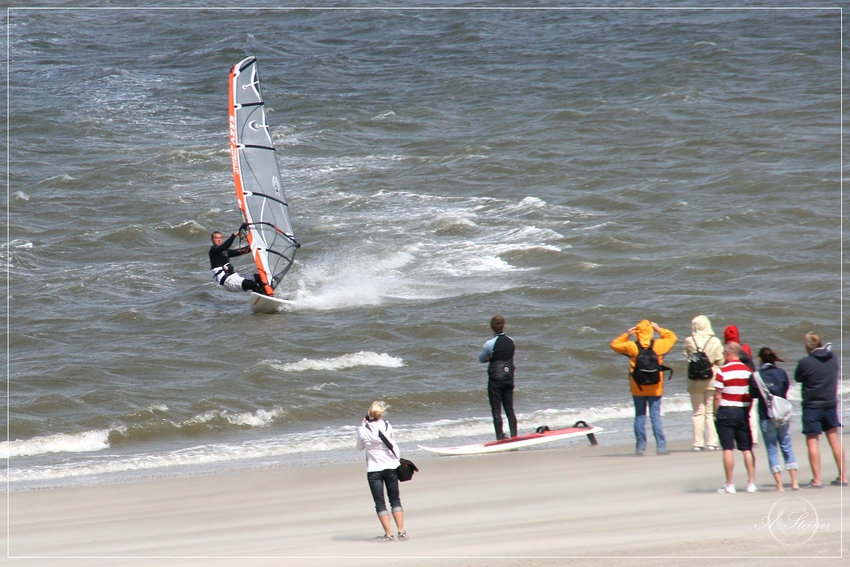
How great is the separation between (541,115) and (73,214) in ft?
45.1

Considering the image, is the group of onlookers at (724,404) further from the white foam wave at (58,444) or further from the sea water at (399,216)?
the white foam wave at (58,444)

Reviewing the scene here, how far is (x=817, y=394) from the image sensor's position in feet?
24.7

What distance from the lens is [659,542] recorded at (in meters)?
6.50

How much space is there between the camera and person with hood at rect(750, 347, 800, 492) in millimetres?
7453

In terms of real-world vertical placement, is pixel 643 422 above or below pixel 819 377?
below

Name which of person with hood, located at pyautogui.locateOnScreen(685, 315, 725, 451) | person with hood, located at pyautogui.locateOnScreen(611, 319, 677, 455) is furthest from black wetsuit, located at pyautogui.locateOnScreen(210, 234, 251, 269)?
person with hood, located at pyautogui.locateOnScreen(685, 315, 725, 451)

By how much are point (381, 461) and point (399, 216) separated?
15517 mm

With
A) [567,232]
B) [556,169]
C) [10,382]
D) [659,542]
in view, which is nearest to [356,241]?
[567,232]

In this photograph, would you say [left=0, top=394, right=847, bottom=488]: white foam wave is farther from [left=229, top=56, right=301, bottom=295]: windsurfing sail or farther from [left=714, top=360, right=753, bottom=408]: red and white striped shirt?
[left=229, top=56, right=301, bottom=295]: windsurfing sail

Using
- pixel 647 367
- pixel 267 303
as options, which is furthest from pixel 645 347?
pixel 267 303

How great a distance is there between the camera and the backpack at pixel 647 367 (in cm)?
897

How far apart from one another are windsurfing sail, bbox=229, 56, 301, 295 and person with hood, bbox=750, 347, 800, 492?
11200 millimetres

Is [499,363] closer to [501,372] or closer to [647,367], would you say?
[501,372]

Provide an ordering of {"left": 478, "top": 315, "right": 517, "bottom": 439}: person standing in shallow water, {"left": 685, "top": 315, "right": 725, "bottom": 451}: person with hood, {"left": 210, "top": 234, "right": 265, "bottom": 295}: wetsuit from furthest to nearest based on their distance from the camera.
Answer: {"left": 210, "top": 234, "right": 265, "bottom": 295}: wetsuit → {"left": 478, "top": 315, "right": 517, "bottom": 439}: person standing in shallow water → {"left": 685, "top": 315, "right": 725, "bottom": 451}: person with hood
